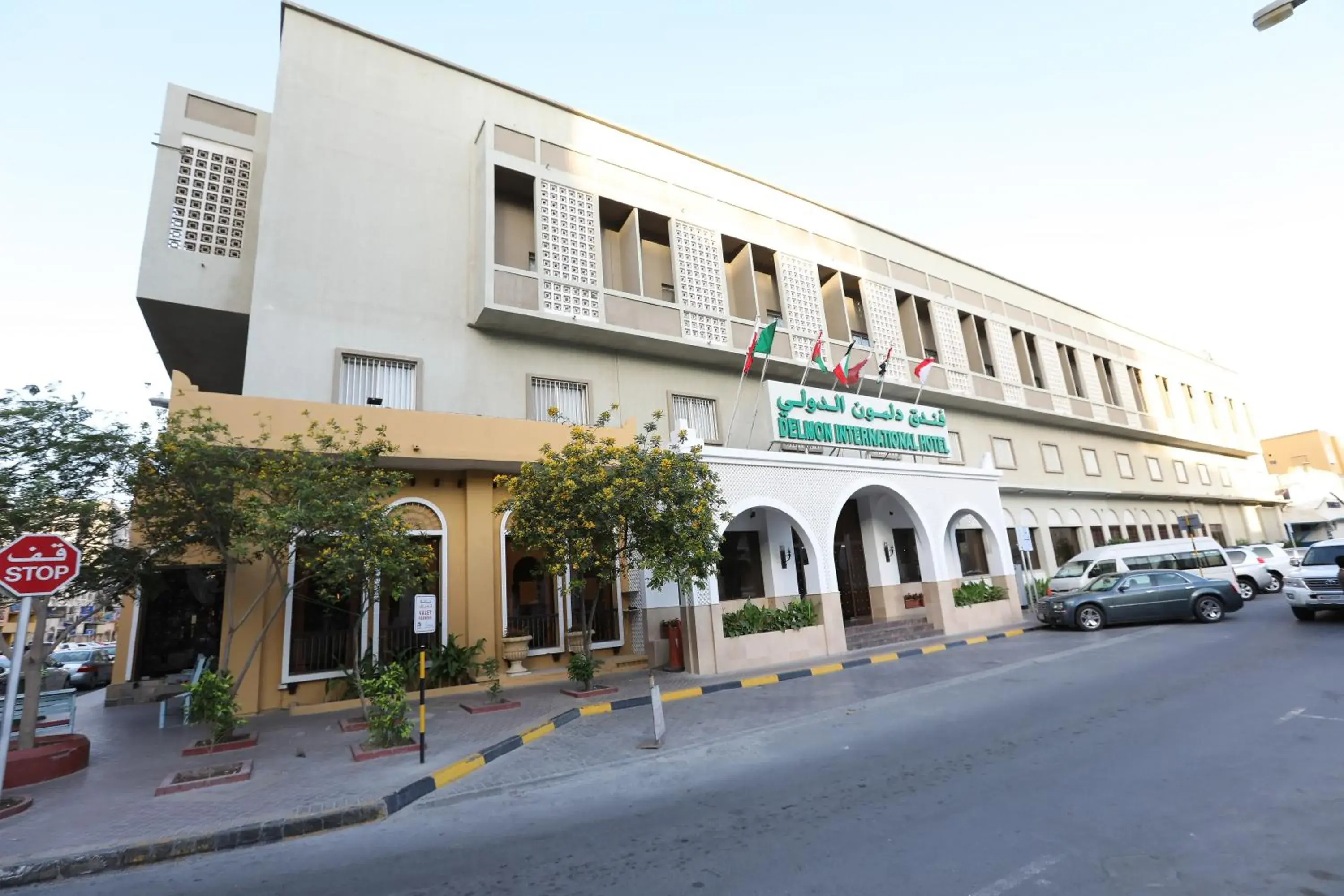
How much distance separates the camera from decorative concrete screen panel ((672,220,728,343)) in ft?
61.0

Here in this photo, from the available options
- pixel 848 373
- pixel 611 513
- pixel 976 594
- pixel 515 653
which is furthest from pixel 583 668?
pixel 976 594

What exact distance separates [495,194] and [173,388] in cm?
974

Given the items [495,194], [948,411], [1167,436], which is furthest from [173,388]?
[1167,436]

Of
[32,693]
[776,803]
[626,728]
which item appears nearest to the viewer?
[776,803]

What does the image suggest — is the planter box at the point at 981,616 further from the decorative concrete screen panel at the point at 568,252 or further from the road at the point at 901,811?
the decorative concrete screen panel at the point at 568,252

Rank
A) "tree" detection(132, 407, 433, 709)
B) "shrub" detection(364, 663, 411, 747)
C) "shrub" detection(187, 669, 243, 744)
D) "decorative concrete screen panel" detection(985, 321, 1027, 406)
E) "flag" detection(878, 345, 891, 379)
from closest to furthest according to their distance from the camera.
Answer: "shrub" detection(364, 663, 411, 747) → "shrub" detection(187, 669, 243, 744) → "tree" detection(132, 407, 433, 709) → "flag" detection(878, 345, 891, 379) → "decorative concrete screen panel" detection(985, 321, 1027, 406)

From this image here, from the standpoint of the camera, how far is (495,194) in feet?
57.7

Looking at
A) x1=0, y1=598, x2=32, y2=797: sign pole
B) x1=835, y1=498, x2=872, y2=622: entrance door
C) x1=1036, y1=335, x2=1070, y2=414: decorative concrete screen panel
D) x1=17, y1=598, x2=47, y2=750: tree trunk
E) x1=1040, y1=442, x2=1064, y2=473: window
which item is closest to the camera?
x1=0, y1=598, x2=32, y2=797: sign pole

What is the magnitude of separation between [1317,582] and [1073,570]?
29.2 ft

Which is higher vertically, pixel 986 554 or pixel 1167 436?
pixel 1167 436

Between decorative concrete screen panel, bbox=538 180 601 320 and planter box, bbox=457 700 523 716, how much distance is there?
30.6 feet

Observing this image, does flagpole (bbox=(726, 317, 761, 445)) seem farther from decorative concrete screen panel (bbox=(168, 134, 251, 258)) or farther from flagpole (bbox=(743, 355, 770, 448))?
decorative concrete screen panel (bbox=(168, 134, 251, 258))

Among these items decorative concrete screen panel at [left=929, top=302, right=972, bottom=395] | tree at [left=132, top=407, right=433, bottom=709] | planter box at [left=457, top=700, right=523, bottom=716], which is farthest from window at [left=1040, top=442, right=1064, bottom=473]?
tree at [left=132, top=407, right=433, bottom=709]

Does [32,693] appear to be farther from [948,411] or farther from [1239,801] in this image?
[948,411]
